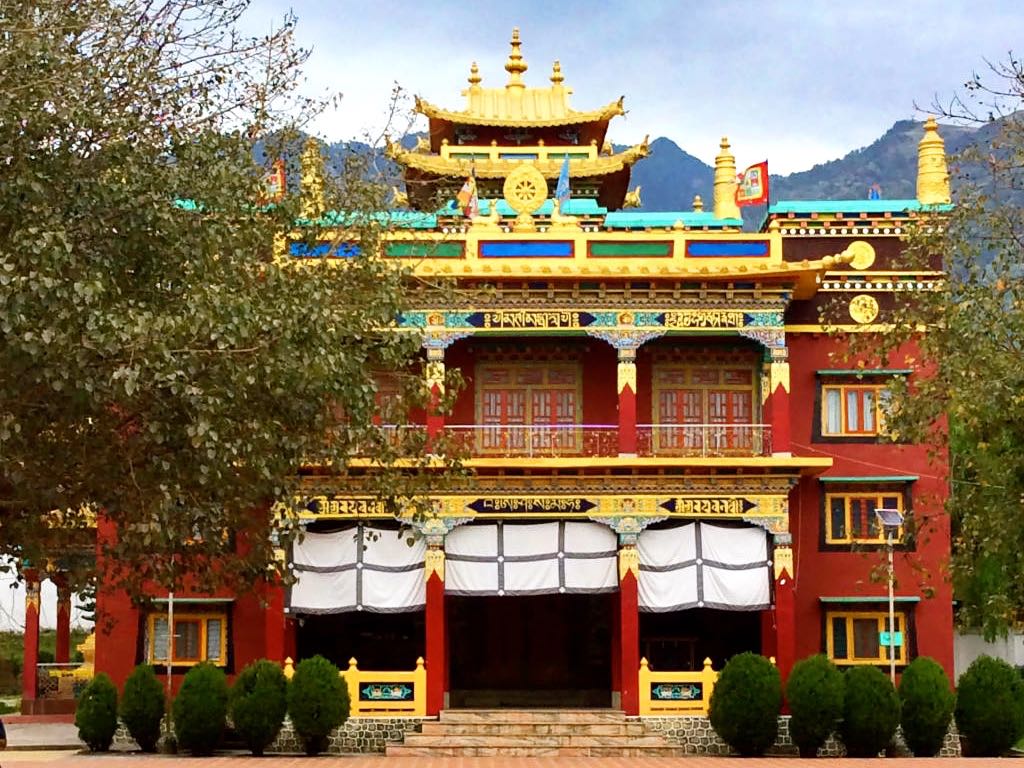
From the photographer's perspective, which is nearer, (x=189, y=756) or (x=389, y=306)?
(x=389, y=306)

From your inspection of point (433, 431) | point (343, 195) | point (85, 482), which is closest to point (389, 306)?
point (343, 195)

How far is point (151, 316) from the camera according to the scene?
13.1 meters

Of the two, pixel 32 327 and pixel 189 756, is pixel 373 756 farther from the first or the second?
pixel 32 327

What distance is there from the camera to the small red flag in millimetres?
29406

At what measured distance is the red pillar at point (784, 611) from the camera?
2692 cm

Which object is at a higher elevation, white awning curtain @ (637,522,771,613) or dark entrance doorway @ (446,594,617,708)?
white awning curtain @ (637,522,771,613)

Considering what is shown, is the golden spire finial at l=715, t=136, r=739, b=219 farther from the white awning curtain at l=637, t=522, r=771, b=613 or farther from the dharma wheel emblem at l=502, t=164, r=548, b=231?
the white awning curtain at l=637, t=522, r=771, b=613

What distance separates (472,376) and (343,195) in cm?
1214

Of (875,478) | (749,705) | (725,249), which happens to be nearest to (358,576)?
(749,705)

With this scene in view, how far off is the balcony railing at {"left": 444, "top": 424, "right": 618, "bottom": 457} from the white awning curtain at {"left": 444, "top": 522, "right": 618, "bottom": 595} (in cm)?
155

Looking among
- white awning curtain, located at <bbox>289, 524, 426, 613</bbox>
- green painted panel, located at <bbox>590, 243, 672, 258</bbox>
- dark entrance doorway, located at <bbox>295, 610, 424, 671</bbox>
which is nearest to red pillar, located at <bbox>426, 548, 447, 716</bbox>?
white awning curtain, located at <bbox>289, 524, 426, 613</bbox>

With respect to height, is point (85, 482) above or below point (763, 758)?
above

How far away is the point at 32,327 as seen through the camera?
12625 millimetres

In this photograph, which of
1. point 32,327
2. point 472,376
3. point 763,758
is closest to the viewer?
point 32,327
